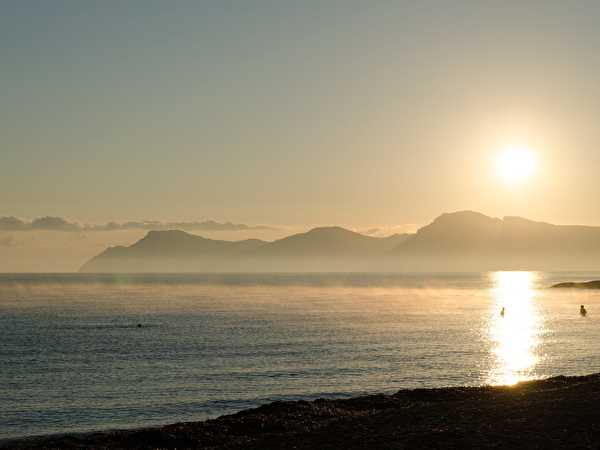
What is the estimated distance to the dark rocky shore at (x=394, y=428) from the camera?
24.2 m

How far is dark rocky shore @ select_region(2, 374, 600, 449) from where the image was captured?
79.5 feet

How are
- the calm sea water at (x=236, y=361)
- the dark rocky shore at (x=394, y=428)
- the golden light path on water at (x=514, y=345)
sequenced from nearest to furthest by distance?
the dark rocky shore at (x=394, y=428) → the calm sea water at (x=236, y=361) → the golden light path on water at (x=514, y=345)

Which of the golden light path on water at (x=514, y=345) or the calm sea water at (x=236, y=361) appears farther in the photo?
the golden light path on water at (x=514, y=345)

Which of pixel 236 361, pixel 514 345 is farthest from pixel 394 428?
pixel 514 345

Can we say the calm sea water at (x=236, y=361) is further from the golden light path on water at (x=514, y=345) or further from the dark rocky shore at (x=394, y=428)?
the dark rocky shore at (x=394, y=428)

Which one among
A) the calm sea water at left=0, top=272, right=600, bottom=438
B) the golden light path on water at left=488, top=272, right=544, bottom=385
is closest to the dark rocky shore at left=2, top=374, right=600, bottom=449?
the calm sea water at left=0, top=272, right=600, bottom=438

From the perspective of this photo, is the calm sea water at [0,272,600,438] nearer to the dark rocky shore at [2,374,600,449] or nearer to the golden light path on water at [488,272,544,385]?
the golden light path on water at [488,272,544,385]

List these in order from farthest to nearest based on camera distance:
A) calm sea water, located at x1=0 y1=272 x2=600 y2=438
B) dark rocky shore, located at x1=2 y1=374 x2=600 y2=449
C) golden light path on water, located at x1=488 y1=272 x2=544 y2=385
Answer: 1. golden light path on water, located at x1=488 y1=272 x2=544 y2=385
2. calm sea water, located at x1=0 y1=272 x2=600 y2=438
3. dark rocky shore, located at x1=2 y1=374 x2=600 y2=449

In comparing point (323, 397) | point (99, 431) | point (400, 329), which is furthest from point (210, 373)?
point (400, 329)

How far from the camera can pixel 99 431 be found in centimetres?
3525

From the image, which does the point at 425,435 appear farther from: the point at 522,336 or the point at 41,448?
the point at 522,336

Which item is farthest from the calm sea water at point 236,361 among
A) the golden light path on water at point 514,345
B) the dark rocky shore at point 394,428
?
the dark rocky shore at point 394,428

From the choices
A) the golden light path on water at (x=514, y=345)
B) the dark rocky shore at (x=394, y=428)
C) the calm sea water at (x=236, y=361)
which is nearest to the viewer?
the dark rocky shore at (x=394, y=428)

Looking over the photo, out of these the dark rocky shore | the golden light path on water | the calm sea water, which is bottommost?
the golden light path on water
